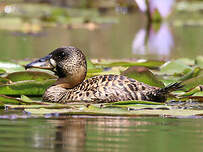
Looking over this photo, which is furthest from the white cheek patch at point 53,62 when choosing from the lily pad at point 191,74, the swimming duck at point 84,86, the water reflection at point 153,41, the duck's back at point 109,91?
the water reflection at point 153,41

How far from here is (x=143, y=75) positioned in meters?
7.36

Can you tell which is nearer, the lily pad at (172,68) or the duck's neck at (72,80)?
the duck's neck at (72,80)

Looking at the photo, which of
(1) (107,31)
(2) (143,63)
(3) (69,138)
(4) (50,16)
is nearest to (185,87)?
(2) (143,63)

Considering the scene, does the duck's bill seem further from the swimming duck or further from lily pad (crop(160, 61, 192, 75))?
lily pad (crop(160, 61, 192, 75))

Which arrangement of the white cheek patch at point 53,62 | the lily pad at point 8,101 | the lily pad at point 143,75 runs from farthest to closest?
the lily pad at point 143,75 → the white cheek patch at point 53,62 → the lily pad at point 8,101

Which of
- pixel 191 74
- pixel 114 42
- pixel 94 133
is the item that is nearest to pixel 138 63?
pixel 191 74

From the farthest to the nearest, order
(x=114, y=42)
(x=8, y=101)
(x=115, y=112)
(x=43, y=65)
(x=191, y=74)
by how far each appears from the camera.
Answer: (x=114, y=42) < (x=191, y=74) < (x=43, y=65) < (x=8, y=101) < (x=115, y=112)

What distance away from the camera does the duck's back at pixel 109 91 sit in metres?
6.59

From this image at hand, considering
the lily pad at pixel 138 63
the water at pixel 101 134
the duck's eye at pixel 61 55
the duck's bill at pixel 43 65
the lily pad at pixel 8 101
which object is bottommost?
the water at pixel 101 134

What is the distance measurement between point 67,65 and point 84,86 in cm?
43

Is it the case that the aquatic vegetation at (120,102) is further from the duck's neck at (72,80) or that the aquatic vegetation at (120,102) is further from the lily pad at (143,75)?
the duck's neck at (72,80)

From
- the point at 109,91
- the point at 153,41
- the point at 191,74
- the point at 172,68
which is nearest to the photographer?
the point at 109,91

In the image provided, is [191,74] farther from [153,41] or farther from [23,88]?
[153,41]

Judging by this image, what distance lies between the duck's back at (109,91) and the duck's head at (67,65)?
280mm
